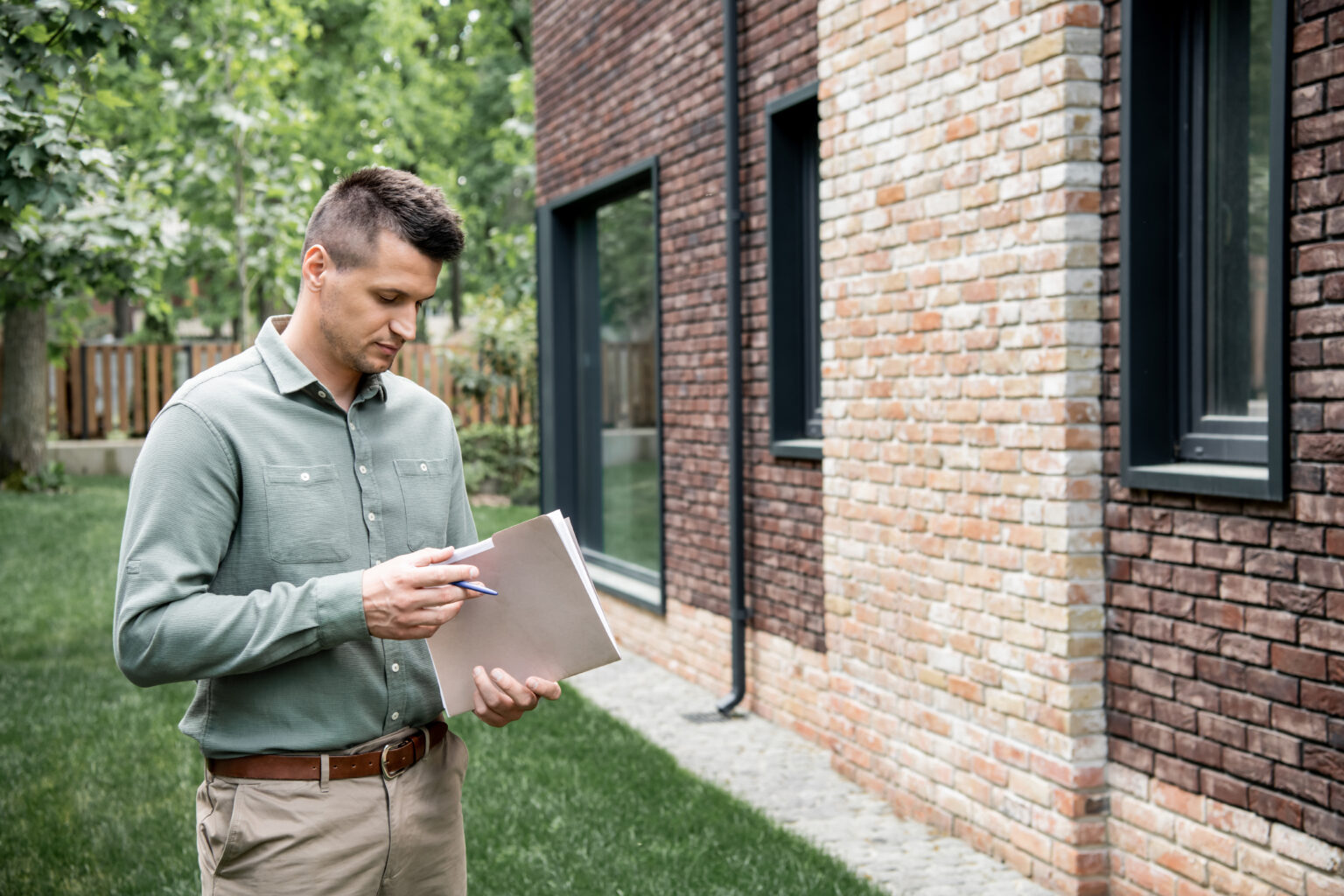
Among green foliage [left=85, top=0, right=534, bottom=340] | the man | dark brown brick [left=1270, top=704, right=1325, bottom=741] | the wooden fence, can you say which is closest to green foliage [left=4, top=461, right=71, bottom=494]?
the wooden fence

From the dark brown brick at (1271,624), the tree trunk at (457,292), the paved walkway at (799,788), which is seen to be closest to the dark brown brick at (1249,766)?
the dark brown brick at (1271,624)

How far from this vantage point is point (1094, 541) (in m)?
4.14

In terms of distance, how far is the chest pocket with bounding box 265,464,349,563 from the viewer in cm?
216

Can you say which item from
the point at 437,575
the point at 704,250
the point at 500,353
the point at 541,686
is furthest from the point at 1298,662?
the point at 500,353

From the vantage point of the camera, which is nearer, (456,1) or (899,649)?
(899,649)

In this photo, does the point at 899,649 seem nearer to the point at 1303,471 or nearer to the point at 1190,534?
the point at 1190,534

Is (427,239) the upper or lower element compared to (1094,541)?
upper

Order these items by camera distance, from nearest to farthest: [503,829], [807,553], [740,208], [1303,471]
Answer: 1. [1303,471]
2. [503,829]
3. [807,553]
4. [740,208]

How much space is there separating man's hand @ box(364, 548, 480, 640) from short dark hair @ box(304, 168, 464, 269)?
0.56 m

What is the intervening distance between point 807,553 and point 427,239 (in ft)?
14.3

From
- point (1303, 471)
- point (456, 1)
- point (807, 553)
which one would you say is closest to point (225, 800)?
point (1303, 471)

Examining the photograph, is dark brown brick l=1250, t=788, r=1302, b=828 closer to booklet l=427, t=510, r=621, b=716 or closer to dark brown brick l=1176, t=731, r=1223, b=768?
dark brown brick l=1176, t=731, r=1223, b=768

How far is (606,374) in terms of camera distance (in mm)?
9516

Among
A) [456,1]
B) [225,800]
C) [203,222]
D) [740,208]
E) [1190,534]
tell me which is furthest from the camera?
[456,1]
